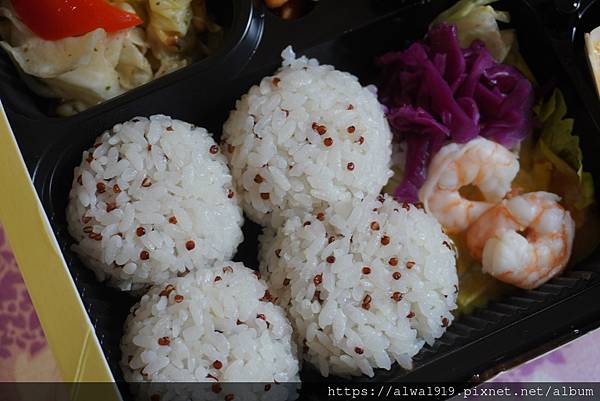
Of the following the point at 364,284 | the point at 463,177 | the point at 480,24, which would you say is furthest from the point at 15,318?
the point at 480,24

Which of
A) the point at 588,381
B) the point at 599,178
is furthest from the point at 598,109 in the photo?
the point at 588,381

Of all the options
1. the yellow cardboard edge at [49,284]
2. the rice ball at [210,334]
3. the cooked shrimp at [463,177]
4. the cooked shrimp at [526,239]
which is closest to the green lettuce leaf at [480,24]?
the cooked shrimp at [463,177]

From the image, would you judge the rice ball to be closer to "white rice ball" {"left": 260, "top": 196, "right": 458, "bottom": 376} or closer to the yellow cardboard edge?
"white rice ball" {"left": 260, "top": 196, "right": 458, "bottom": 376}

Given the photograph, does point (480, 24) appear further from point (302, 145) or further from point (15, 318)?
point (15, 318)

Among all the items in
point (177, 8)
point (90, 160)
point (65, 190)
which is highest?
point (177, 8)

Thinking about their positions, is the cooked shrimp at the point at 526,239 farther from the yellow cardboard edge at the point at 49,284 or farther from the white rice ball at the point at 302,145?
the yellow cardboard edge at the point at 49,284

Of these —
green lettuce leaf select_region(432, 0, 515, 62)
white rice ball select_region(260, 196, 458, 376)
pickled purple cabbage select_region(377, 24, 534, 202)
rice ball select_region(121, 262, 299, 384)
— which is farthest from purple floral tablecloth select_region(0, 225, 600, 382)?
green lettuce leaf select_region(432, 0, 515, 62)

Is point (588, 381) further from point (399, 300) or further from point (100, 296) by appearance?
point (100, 296)
